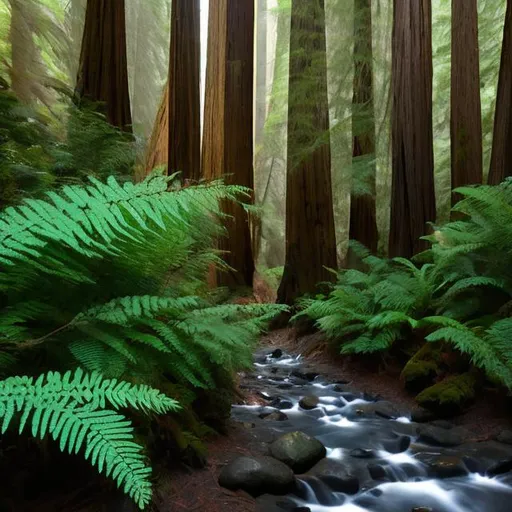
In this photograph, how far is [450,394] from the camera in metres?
3.87

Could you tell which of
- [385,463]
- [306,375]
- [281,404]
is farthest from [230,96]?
[385,463]

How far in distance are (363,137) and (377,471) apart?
24.2ft

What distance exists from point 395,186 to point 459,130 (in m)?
1.31

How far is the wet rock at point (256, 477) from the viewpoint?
250 centimetres

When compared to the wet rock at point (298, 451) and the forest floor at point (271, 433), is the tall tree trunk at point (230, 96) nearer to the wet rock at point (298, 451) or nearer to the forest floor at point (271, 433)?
the forest floor at point (271, 433)

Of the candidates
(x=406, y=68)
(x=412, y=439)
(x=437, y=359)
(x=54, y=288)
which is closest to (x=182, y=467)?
(x=54, y=288)

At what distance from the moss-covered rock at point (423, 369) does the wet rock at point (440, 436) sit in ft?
2.54

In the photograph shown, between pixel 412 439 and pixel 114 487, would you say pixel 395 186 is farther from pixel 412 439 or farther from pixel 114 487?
pixel 114 487

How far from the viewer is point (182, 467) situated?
2494 mm

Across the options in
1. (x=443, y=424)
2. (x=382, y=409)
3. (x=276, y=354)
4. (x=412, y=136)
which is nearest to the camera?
(x=443, y=424)

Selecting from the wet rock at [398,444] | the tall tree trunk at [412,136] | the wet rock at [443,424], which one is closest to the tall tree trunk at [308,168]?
the tall tree trunk at [412,136]

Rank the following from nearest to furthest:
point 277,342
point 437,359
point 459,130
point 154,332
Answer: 1. point 154,332
2. point 437,359
3. point 459,130
4. point 277,342

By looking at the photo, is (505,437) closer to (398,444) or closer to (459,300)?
(398,444)

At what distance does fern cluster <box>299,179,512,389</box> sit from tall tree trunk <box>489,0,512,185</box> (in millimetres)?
1150
